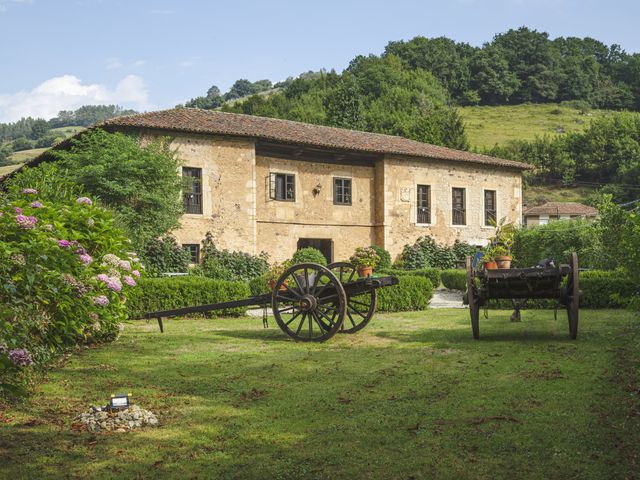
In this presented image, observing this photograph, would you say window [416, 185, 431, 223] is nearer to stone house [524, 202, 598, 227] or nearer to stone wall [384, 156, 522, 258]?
stone wall [384, 156, 522, 258]

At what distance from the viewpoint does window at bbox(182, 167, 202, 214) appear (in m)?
20.9

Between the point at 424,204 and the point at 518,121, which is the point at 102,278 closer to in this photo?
the point at 424,204

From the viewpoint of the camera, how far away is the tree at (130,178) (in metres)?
18.2

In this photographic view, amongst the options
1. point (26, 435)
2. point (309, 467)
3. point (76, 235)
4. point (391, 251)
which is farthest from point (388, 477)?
point (391, 251)

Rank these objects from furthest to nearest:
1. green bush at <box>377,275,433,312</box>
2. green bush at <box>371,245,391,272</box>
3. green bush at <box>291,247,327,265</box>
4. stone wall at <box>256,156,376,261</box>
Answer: green bush at <box>371,245,391,272</box>
stone wall at <box>256,156,376,261</box>
green bush at <box>291,247,327,265</box>
green bush at <box>377,275,433,312</box>

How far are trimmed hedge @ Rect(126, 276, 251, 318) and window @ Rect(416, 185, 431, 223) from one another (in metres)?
13.6

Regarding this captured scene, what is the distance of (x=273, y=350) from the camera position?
327 inches

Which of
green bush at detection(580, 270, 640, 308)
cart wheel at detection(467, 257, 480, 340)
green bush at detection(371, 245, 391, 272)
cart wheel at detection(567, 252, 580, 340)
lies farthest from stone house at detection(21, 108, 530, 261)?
cart wheel at detection(567, 252, 580, 340)

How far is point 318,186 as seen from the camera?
23.7 metres

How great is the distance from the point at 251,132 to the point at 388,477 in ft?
62.1

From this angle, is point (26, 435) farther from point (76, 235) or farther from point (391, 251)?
point (391, 251)

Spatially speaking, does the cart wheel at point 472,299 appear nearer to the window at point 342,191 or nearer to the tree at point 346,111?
the window at point 342,191

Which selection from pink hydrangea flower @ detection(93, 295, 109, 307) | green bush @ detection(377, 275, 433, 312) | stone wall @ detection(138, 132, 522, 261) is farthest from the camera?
stone wall @ detection(138, 132, 522, 261)

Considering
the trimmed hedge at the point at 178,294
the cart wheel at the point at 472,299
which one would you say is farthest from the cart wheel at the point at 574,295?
the trimmed hedge at the point at 178,294
